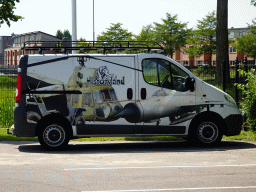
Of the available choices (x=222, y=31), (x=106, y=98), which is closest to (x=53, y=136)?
(x=106, y=98)

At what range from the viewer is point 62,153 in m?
9.59

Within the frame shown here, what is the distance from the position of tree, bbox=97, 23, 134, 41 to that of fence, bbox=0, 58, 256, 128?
48.0m

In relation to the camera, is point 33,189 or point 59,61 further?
point 59,61

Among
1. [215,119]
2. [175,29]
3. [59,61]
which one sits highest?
[175,29]

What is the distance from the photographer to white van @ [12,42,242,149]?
9758 mm

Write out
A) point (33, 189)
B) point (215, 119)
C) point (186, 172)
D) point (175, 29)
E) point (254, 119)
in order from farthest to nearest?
point (175, 29)
point (254, 119)
point (215, 119)
point (186, 172)
point (33, 189)

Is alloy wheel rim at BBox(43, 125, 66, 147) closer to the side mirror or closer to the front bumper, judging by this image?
the side mirror

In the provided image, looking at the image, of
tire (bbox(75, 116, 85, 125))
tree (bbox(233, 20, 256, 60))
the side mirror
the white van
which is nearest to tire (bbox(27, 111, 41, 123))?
the white van

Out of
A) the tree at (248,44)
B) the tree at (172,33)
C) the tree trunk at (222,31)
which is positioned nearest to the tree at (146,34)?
the tree at (172,33)

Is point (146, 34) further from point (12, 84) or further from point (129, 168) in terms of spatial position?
point (129, 168)

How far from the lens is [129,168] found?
7555mm

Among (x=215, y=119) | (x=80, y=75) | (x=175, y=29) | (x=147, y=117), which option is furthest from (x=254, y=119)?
(x=175, y=29)

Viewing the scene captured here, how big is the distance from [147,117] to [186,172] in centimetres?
305

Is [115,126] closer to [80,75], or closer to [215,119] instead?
[80,75]
